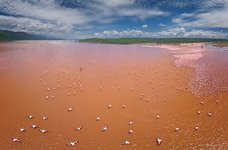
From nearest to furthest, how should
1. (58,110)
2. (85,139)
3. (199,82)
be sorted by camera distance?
(85,139) → (58,110) → (199,82)

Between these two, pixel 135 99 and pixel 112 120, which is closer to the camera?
pixel 112 120

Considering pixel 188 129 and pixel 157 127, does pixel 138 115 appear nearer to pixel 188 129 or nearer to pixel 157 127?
pixel 157 127

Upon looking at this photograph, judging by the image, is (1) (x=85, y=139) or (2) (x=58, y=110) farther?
(2) (x=58, y=110)

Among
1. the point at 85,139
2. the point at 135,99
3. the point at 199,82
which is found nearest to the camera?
the point at 85,139

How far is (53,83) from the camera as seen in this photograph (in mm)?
20234

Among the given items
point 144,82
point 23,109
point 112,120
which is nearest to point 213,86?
point 144,82

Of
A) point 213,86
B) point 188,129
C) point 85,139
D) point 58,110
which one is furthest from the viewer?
point 213,86

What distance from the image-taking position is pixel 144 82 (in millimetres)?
21328

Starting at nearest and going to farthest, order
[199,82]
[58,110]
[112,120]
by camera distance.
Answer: [112,120] → [58,110] → [199,82]

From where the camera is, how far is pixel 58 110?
45.3 ft

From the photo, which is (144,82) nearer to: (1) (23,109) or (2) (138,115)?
(2) (138,115)

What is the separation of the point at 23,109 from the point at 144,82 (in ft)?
36.8

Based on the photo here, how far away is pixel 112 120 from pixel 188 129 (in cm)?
397

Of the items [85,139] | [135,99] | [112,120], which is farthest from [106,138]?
[135,99]
